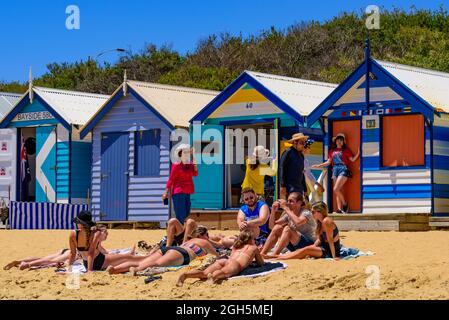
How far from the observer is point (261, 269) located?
43.6 ft

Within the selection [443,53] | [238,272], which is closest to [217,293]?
[238,272]

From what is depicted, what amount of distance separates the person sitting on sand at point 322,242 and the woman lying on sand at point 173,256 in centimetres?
108

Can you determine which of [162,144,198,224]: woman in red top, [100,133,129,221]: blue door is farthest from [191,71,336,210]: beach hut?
[162,144,198,224]: woman in red top

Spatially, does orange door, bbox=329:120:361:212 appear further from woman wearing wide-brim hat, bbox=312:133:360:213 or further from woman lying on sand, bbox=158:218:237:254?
woman lying on sand, bbox=158:218:237:254

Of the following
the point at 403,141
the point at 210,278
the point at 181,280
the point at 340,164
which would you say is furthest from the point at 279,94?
the point at 181,280

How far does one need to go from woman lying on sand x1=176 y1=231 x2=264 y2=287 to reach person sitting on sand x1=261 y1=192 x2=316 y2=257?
2.95 feet

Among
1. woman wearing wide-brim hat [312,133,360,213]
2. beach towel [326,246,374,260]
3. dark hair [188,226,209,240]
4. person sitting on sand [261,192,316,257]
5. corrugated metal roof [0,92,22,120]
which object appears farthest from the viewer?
corrugated metal roof [0,92,22,120]

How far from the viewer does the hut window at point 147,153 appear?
81.5 ft

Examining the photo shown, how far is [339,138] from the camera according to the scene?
70.1ft

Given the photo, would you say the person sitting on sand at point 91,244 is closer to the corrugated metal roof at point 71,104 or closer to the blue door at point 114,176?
the blue door at point 114,176

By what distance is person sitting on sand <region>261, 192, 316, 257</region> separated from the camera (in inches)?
570

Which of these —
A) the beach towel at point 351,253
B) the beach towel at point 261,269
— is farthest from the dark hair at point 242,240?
Answer: the beach towel at point 351,253

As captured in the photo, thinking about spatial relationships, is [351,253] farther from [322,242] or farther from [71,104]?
[71,104]

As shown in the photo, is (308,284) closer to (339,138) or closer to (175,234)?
(175,234)
